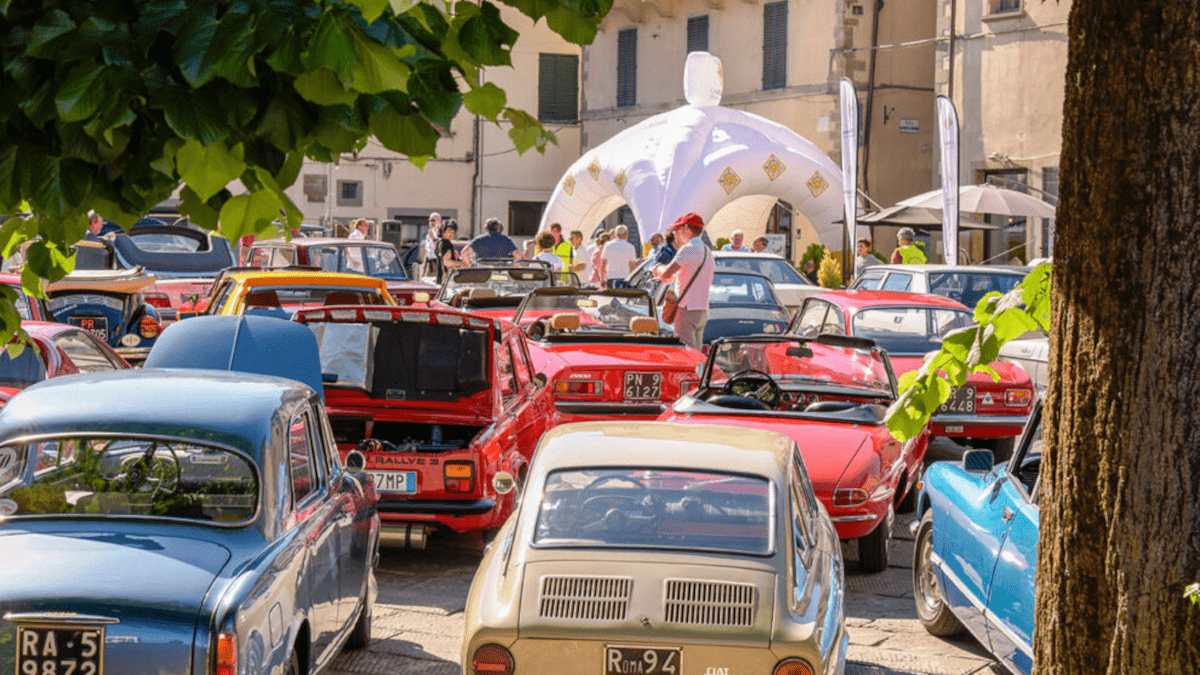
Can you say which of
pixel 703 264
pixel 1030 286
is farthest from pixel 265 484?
pixel 703 264

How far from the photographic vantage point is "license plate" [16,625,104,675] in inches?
196

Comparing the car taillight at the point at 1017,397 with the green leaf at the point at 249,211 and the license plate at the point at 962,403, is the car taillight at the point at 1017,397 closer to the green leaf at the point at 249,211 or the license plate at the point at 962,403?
the license plate at the point at 962,403

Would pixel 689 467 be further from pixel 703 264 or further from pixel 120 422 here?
pixel 703 264

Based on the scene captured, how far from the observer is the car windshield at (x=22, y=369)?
964 centimetres

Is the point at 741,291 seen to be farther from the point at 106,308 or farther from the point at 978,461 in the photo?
the point at 978,461

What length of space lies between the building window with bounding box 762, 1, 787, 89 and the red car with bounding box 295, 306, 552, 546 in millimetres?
27765

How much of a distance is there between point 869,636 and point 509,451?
2764mm

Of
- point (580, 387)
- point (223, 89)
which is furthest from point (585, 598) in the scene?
point (580, 387)

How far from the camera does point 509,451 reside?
9836mm

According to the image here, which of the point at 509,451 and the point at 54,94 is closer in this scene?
the point at 54,94

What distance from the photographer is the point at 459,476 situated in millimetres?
9234

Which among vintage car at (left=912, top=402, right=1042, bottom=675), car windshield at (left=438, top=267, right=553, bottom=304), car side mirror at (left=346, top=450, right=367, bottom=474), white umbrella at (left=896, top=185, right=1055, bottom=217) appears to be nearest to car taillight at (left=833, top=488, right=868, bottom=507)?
vintage car at (left=912, top=402, right=1042, bottom=675)

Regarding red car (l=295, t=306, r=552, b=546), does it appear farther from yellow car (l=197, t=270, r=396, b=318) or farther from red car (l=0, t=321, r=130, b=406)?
yellow car (l=197, t=270, r=396, b=318)

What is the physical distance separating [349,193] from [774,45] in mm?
15591
